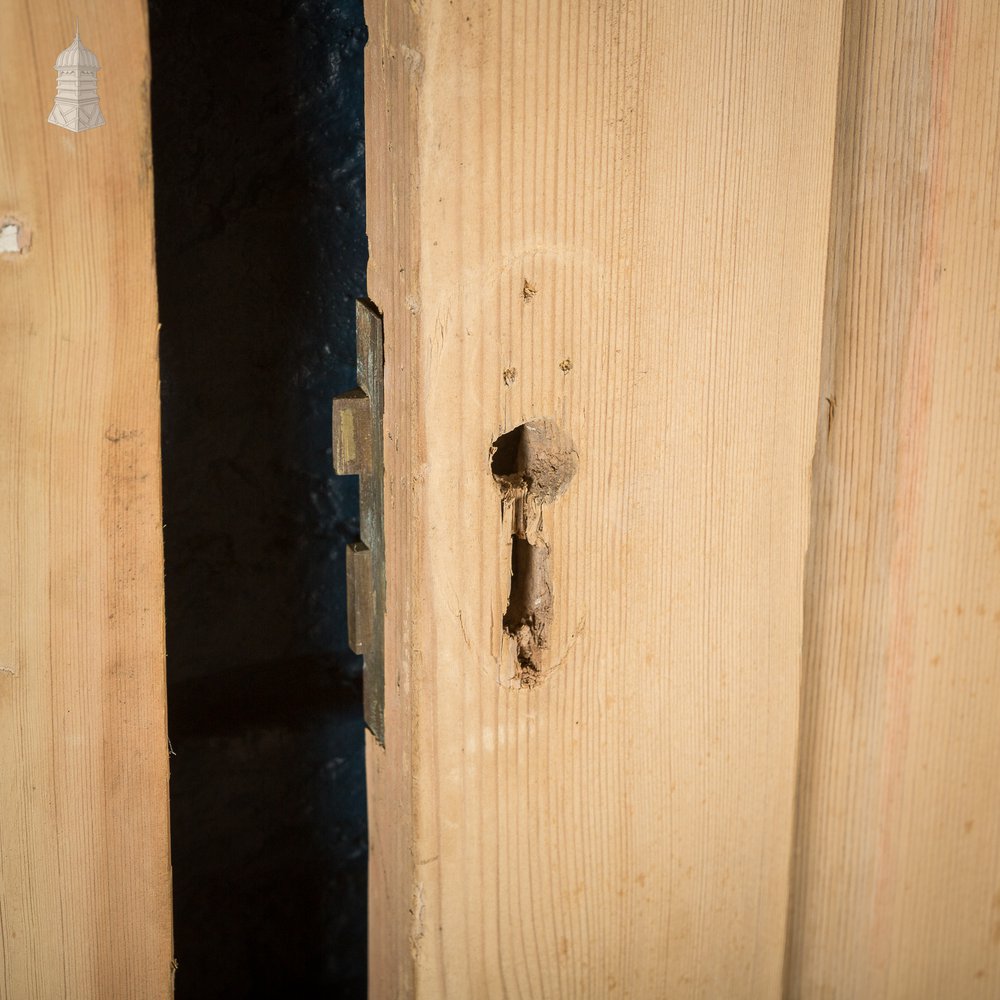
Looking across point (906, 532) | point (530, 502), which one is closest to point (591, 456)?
point (530, 502)

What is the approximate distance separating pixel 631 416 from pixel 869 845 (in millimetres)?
379

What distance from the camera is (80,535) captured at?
1.67ft

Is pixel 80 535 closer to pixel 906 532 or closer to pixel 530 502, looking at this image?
pixel 530 502

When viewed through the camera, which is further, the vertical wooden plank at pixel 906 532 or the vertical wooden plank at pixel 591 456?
the vertical wooden plank at pixel 906 532

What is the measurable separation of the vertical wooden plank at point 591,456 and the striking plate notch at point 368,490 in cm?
2

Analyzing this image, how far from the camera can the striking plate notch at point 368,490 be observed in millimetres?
525

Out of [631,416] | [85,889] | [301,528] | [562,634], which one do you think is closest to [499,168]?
[631,416]

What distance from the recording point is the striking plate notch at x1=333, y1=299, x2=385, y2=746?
0.52m

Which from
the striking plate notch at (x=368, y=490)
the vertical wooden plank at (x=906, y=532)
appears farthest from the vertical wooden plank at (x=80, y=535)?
the vertical wooden plank at (x=906, y=532)

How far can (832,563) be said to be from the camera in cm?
63

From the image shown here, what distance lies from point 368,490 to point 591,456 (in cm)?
13

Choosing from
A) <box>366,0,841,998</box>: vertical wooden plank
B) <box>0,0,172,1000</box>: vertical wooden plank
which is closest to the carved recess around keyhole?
<box>366,0,841,998</box>: vertical wooden plank

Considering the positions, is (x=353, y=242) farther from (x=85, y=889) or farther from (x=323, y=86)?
(x=85, y=889)

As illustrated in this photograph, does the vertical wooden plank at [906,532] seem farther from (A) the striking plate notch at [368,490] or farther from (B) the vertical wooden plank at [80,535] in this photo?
(B) the vertical wooden plank at [80,535]
